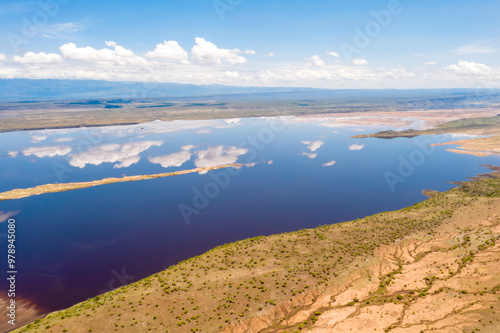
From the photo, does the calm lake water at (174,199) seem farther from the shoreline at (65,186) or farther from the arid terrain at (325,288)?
the arid terrain at (325,288)

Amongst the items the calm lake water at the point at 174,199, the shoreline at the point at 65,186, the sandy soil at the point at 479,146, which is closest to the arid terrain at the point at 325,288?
the calm lake water at the point at 174,199

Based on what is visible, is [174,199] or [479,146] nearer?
[174,199]

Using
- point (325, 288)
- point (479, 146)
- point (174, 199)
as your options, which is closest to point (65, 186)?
point (174, 199)

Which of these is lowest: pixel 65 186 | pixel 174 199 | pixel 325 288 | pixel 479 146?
pixel 325 288

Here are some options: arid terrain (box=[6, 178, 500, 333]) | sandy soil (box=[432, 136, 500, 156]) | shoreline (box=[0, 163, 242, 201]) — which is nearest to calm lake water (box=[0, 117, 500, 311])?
shoreline (box=[0, 163, 242, 201])

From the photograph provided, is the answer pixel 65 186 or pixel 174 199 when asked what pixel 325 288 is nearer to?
pixel 174 199

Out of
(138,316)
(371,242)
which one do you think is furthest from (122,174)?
(371,242)

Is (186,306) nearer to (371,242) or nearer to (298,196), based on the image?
(371,242)
